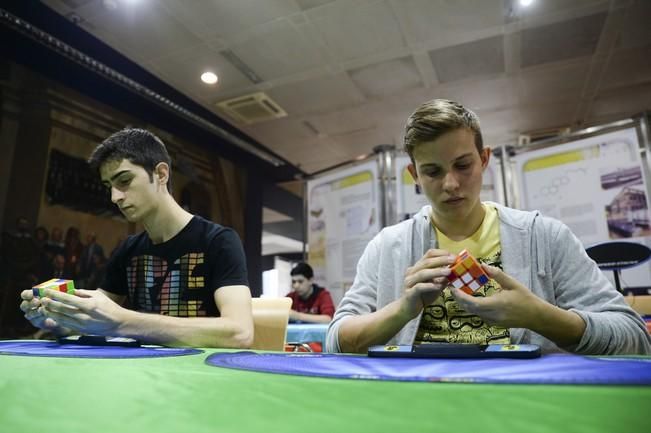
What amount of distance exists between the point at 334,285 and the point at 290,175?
9.80ft

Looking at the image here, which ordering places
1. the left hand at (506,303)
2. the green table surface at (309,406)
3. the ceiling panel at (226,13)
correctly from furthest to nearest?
the ceiling panel at (226,13) < the left hand at (506,303) < the green table surface at (309,406)

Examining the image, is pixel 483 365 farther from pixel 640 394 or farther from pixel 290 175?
pixel 290 175

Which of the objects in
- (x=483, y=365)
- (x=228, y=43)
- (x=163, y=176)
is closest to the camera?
(x=483, y=365)

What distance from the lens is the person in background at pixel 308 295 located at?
14.8 ft

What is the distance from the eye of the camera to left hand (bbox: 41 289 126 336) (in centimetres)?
103

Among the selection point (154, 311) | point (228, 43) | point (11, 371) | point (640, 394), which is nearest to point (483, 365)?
point (640, 394)

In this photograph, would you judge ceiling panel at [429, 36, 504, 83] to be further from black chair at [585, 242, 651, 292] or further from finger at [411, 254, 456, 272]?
finger at [411, 254, 456, 272]

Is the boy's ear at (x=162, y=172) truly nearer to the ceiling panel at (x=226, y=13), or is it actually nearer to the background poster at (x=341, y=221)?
the ceiling panel at (x=226, y=13)

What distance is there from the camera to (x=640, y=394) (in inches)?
12.2

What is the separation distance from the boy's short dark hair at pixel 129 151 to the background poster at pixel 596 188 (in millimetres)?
3574

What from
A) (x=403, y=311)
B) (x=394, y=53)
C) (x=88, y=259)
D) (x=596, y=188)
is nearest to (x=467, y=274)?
(x=403, y=311)

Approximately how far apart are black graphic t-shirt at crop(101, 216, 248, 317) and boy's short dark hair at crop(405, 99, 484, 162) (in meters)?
0.74

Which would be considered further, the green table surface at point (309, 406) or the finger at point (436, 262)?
the finger at point (436, 262)

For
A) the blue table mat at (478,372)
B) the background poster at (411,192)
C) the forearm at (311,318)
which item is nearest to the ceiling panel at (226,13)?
the background poster at (411,192)
